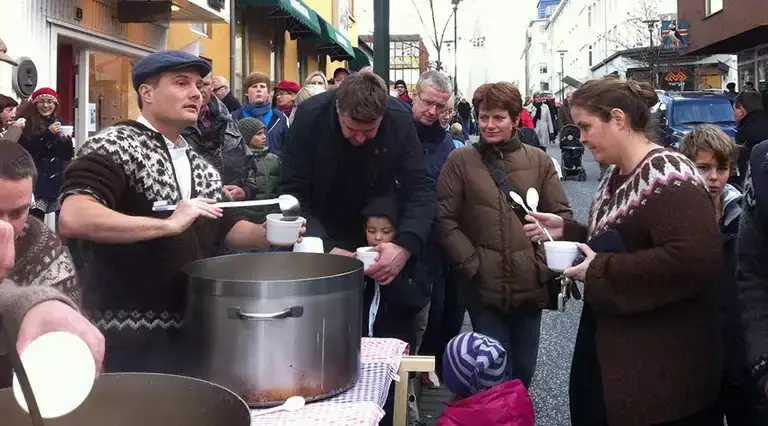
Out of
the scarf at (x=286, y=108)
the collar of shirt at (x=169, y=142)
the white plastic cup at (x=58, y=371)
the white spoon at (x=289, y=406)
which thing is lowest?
the white spoon at (x=289, y=406)

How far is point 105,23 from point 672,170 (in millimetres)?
8269

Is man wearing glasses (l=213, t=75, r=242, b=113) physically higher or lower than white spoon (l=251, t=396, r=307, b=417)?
higher

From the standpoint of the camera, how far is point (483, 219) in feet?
11.1

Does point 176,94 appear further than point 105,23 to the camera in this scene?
No

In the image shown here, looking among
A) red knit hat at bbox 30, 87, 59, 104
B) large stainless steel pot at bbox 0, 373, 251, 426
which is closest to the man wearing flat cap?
large stainless steel pot at bbox 0, 373, 251, 426

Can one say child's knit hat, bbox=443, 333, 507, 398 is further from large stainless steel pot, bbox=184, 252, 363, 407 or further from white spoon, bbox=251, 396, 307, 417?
white spoon, bbox=251, 396, 307, 417

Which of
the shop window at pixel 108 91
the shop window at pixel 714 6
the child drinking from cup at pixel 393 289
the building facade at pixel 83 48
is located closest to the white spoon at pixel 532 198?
the child drinking from cup at pixel 393 289

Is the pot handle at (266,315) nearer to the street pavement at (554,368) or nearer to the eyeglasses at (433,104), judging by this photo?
the street pavement at (554,368)

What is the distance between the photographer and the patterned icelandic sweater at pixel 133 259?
211cm

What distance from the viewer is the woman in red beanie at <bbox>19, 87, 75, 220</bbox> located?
6.45 m

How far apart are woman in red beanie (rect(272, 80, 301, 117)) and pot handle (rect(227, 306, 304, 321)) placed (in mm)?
5134

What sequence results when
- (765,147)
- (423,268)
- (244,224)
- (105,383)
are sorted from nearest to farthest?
(105,383), (765,147), (244,224), (423,268)

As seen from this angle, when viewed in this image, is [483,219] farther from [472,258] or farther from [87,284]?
[87,284]

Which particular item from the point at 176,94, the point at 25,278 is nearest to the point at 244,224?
the point at 176,94
